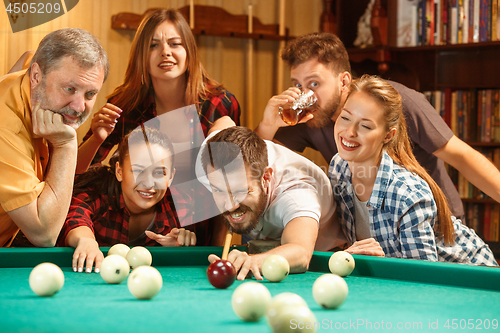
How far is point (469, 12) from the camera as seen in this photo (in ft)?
11.4

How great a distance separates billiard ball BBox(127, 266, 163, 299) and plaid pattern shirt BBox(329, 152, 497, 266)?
1061 mm

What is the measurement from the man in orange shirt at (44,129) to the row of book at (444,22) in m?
2.55

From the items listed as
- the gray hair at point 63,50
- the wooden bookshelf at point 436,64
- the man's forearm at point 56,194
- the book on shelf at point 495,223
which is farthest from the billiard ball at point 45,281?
the book on shelf at point 495,223

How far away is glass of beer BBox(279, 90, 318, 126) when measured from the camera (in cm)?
240

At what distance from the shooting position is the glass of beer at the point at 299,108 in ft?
7.89

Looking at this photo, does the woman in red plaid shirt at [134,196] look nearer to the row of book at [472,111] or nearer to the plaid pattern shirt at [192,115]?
the plaid pattern shirt at [192,115]

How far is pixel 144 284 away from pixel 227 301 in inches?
8.1

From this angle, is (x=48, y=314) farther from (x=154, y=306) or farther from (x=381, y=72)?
(x=381, y=72)

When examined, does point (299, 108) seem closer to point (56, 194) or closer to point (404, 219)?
point (404, 219)

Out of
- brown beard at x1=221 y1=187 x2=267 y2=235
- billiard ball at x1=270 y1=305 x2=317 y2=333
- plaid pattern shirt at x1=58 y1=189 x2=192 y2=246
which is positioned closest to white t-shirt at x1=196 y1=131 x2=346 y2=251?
brown beard at x1=221 y1=187 x2=267 y2=235

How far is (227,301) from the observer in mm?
1146

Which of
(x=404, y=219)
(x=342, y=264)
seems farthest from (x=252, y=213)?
(x=404, y=219)

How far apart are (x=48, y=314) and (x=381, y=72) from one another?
333 cm

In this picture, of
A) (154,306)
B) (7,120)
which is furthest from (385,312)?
(7,120)
